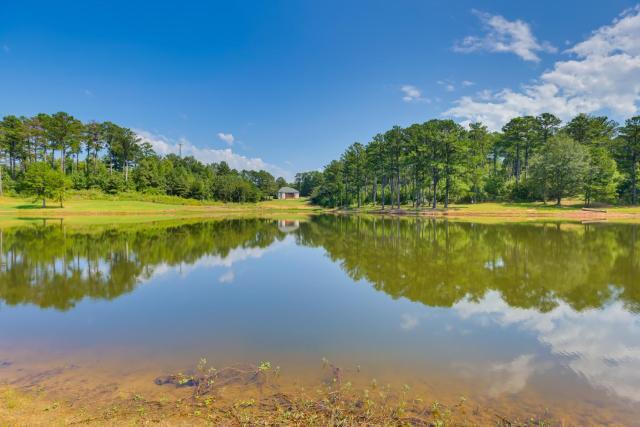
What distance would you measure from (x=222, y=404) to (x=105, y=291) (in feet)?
28.1

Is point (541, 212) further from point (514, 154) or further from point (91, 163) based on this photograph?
point (91, 163)

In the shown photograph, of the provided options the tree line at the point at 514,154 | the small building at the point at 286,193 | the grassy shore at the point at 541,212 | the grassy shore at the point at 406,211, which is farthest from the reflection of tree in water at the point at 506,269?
the small building at the point at 286,193

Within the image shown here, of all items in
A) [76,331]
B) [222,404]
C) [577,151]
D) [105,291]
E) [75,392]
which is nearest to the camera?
[222,404]

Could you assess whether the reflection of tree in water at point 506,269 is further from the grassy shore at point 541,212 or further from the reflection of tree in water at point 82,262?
the grassy shore at point 541,212

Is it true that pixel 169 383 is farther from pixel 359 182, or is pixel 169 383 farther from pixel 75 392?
pixel 359 182

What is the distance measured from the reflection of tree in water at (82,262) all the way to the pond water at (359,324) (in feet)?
0.42

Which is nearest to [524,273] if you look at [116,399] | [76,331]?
[116,399]

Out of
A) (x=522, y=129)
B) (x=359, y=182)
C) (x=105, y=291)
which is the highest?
(x=522, y=129)

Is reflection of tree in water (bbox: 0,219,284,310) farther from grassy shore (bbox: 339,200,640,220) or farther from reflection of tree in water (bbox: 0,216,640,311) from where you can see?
grassy shore (bbox: 339,200,640,220)

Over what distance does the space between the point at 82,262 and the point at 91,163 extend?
94215 millimetres

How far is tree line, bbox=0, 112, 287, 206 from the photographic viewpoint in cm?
7444

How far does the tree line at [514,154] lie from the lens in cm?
5250

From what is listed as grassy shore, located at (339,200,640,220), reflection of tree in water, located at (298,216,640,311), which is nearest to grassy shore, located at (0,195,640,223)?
grassy shore, located at (339,200,640,220)

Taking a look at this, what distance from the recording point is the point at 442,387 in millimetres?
5105
